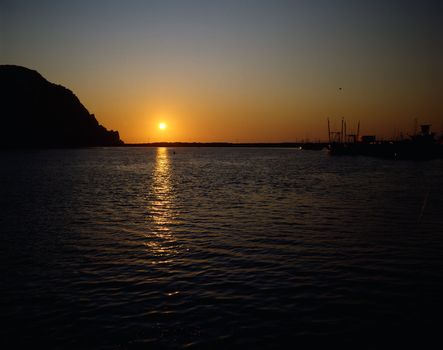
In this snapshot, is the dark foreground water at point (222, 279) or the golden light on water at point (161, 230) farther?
the golden light on water at point (161, 230)

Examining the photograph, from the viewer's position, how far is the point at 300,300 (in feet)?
42.4

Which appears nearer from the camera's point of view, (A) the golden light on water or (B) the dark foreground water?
(B) the dark foreground water

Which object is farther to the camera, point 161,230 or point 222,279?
point 161,230

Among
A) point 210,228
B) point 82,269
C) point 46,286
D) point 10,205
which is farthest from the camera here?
point 10,205

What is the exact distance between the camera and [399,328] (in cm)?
1095

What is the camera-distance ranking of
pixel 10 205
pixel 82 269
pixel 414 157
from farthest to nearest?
pixel 414 157
pixel 10 205
pixel 82 269

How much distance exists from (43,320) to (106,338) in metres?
2.52

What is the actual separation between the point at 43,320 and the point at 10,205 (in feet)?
95.0


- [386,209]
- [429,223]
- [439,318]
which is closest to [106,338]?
[439,318]

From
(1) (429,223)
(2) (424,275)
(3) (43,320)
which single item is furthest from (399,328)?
(1) (429,223)

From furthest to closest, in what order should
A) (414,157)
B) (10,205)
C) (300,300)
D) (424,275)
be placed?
(414,157), (10,205), (424,275), (300,300)

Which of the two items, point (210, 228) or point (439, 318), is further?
point (210, 228)

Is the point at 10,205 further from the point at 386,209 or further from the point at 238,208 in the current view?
the point at 386,209

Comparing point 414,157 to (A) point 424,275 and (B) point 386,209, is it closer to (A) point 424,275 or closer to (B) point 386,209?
(B) point 386,209
